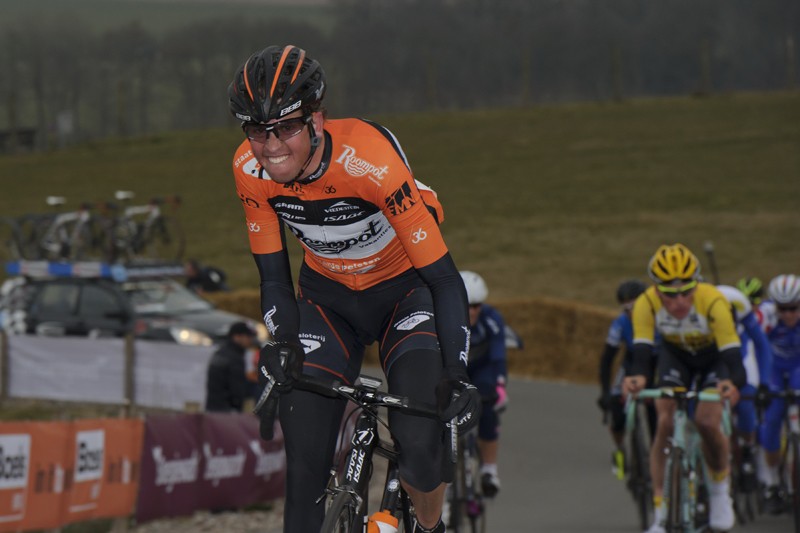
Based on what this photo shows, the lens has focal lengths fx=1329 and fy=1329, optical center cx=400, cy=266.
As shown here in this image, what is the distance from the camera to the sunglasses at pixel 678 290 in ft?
25.6

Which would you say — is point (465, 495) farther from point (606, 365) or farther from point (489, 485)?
point (606, 365)

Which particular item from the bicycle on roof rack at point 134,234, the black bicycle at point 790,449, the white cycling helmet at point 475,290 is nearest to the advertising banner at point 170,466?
the white cycling helmet at point 475,290

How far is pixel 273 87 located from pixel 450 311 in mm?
959

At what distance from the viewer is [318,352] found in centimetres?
479

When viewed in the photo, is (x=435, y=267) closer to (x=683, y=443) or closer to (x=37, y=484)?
(x=683, y=443)

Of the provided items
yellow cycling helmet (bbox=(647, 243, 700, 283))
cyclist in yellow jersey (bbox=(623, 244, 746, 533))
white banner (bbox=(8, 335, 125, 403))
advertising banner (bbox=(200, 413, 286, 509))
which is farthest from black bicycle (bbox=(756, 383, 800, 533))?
white banner (bbox=(8, 335, 125, 403))

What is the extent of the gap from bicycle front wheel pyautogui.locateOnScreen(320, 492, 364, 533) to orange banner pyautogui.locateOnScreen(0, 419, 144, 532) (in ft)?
16.6

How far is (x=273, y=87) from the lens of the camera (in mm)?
4340

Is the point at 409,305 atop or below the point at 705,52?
below

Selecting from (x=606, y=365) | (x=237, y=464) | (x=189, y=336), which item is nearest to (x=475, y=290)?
(x=606, y=365)

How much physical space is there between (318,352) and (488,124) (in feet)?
167

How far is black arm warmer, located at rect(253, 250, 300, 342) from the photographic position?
470cm

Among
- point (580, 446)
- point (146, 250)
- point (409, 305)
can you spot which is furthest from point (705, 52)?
point (409, 305)

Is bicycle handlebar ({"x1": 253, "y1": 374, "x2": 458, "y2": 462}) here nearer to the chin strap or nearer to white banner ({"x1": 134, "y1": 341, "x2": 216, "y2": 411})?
the chin strap
